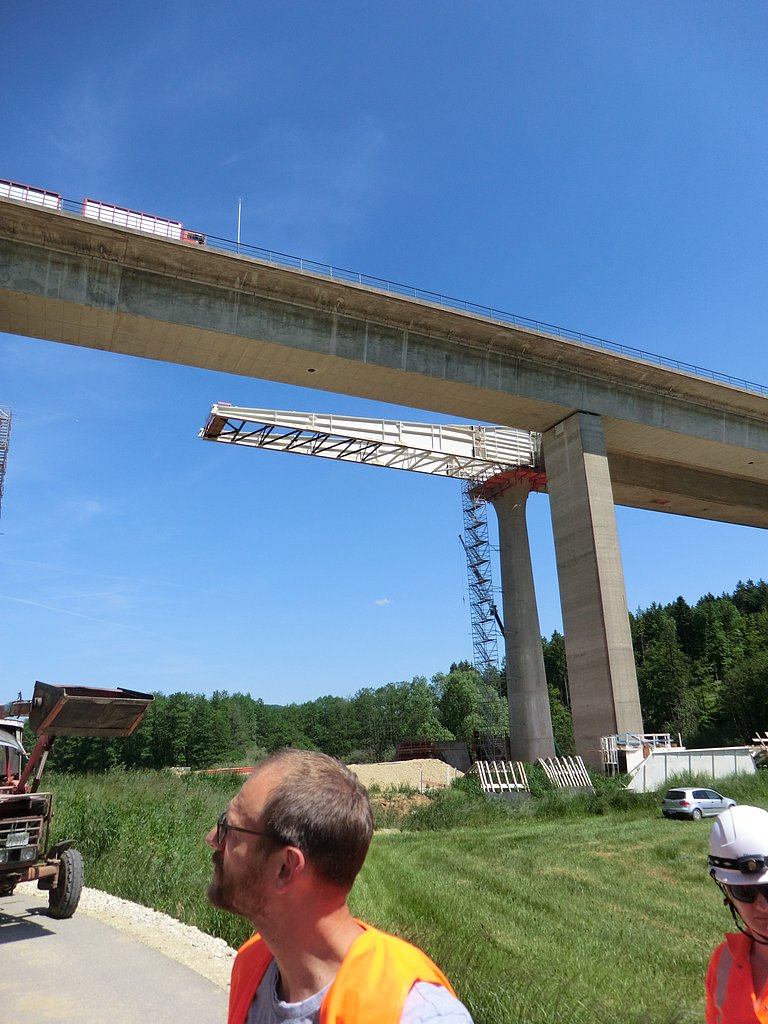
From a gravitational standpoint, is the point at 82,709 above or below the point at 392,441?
below

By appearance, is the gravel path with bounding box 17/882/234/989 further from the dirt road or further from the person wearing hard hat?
the person wearing hard hat

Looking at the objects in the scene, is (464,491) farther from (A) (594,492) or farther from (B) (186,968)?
(B) (186,968)

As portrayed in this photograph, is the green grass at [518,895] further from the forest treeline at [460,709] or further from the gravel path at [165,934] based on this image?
the forest treeline at [460,709]

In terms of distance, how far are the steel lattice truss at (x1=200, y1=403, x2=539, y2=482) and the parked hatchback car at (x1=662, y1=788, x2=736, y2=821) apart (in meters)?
19.3

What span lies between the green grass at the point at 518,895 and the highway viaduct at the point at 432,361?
28.8 feet

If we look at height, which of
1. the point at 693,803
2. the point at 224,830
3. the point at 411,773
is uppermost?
the point at 224,830

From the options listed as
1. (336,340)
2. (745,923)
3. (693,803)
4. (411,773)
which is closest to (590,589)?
(693,803)

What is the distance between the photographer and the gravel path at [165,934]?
6.91 metres

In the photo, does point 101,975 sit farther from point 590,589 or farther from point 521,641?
point 521,641

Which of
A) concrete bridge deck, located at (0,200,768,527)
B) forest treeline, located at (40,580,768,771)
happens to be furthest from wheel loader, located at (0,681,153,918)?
forest treeline, located at (40,580,768,771)

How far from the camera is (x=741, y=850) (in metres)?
2.78

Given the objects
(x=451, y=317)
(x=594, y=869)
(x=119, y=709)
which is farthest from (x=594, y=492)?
(x=119, y=709)

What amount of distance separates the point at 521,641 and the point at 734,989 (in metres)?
36.7

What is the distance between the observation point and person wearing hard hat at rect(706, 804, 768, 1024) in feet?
8.64
